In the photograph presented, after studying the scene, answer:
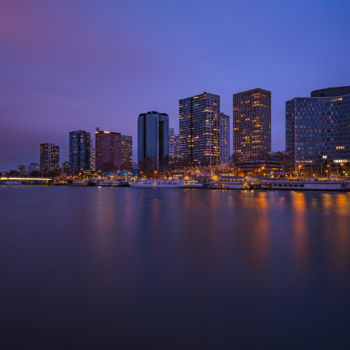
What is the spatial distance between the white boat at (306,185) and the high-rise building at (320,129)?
66401 mm

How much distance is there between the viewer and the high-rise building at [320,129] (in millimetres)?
152000

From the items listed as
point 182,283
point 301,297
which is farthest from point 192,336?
point 301,297

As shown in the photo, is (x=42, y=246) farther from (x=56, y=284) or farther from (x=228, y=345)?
(x=228, y=345)

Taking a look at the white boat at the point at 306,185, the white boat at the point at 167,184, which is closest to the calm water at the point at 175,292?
the white boat at the point at 306,185

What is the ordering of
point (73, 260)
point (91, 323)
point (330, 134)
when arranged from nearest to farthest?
point (91, 323), point (73, 260), point (330, 134)

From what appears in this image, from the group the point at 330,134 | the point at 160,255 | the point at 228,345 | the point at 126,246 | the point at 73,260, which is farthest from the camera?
the point at 330,134

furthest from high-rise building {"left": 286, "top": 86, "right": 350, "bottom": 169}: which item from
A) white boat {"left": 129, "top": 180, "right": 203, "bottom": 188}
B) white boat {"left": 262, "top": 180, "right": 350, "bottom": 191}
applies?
white boat {"left": 129, "top": 180, "right": 203, "bottom": 188}

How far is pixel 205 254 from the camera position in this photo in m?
12.6

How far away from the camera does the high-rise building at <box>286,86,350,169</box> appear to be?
15200 cm

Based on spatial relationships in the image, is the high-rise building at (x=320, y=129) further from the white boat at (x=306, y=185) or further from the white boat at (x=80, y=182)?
the white boat at (x=80, y=182)

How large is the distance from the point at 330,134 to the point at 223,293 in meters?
172

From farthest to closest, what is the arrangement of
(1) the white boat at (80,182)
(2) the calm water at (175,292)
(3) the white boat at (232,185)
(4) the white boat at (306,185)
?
1. (1) the white boat at (80,182)
2. (3) the white boat at (232,185)
3. (4) the white boat at (306,185)
4. (2) the calm water at (175,292)

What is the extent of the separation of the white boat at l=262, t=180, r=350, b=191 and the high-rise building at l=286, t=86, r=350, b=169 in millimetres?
66401

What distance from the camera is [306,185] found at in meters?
83.6
